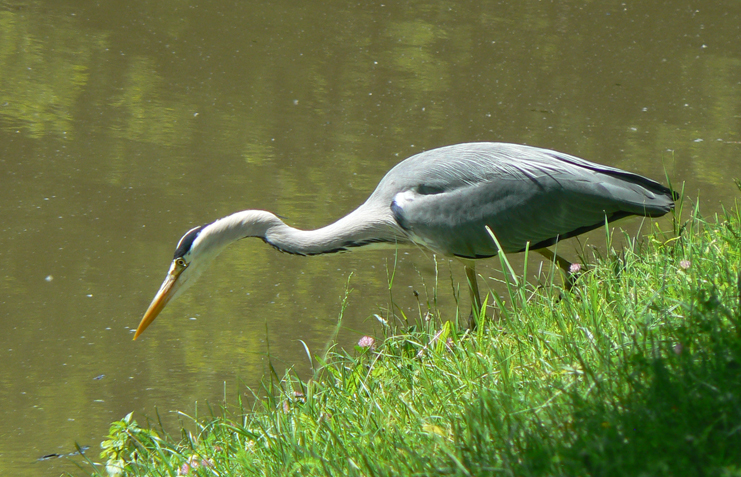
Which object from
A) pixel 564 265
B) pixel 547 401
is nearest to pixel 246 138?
pixel 564 265

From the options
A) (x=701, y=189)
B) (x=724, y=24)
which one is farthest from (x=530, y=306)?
(x=724, y=24)

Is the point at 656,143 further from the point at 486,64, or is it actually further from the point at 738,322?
the point at 738,322

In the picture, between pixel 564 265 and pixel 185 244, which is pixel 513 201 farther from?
pixel 185 244

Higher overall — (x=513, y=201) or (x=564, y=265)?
(x=513, y=201)

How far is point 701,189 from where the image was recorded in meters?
5.15

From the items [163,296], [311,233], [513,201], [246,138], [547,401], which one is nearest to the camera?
[547,401]

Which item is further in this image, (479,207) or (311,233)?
(311,233)

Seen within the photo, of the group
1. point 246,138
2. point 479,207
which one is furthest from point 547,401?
point 246,138

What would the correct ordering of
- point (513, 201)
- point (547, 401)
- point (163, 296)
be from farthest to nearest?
point (163, 296) → point (513, 201) → point (547, 401)

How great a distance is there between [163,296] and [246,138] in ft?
7.82

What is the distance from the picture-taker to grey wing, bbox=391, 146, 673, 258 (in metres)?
3.67

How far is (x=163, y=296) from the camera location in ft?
12.7

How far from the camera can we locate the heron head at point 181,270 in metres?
3.84

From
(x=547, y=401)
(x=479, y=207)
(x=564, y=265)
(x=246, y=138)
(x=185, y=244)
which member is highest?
(x=547, y=401)
